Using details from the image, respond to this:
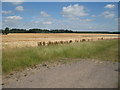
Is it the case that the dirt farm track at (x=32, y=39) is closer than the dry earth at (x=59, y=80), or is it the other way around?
the dry earth at (x=59, y=80)

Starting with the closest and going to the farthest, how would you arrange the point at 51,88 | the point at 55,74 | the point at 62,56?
1. the point at 51,88
2. the point at 55,74
3. the point at 62,56

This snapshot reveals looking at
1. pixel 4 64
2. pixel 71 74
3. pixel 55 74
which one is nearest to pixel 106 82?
pixel 71 74

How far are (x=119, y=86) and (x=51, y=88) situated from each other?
252 centimetres

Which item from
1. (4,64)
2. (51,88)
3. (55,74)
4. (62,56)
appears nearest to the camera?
(51,88)

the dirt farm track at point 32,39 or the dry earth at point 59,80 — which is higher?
the dirt farm track at point 32,39

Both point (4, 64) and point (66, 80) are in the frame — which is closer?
point (66, 80)

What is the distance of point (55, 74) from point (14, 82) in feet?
6.66

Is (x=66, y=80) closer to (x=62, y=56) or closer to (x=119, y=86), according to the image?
(x=119, y=86)

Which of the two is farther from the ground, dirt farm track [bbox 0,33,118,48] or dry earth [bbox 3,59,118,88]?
dirt farm track [bbox 0,33,118,48]

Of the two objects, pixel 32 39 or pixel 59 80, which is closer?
pixel 59 80

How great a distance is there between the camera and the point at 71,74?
9.16m

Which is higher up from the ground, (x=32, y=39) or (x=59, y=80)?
(x=32, y=39)

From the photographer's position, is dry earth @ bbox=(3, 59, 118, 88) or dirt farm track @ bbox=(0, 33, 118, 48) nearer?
dry earth @ bbox=(3, 59, 118, 88)

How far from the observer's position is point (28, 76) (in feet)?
29.3
